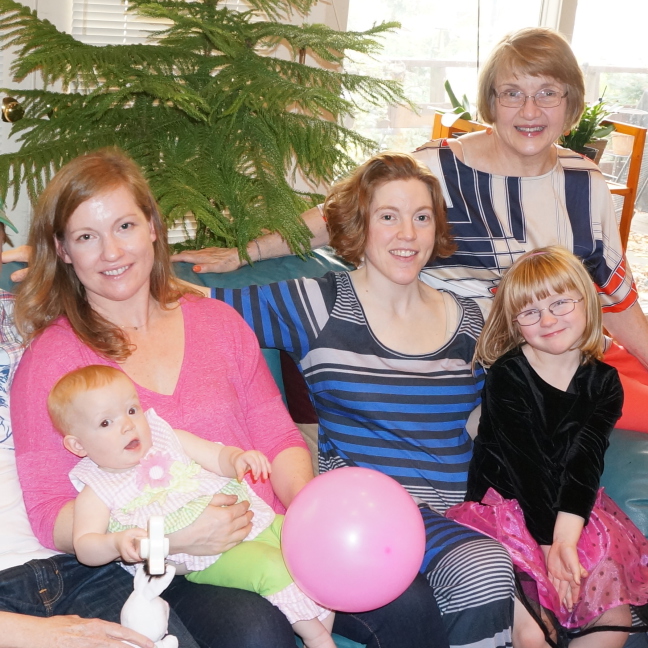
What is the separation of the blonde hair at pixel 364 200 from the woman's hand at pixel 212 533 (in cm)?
74

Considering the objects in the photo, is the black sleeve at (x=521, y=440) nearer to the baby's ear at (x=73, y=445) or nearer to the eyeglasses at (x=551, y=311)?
the eyeglasses at (x=551, y=311)

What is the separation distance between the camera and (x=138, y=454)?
1.50 metres

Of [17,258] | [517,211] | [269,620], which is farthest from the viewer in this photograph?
[517,211]

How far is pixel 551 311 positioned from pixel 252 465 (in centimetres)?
81

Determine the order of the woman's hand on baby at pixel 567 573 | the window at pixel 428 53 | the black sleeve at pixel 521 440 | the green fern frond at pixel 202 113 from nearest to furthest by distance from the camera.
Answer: the woman's hand on baby at pixel 567 573 → the black sleeve at pixel 521 440 → the green fern frond at pixel 202 113 → the window at pixel 428 53

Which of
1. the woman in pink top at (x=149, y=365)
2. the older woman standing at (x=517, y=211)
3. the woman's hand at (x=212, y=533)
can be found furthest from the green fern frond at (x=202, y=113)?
the woman's hand at (x=212, y=533)

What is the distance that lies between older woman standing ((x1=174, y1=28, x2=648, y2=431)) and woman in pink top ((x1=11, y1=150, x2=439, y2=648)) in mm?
446

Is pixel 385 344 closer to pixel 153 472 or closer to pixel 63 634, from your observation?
pixel 153 472

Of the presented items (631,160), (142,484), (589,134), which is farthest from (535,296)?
(631,160)

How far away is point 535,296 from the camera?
Answer: 1.88m

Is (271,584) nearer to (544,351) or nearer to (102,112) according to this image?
(544,351)

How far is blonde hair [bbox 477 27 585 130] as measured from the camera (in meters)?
2.12

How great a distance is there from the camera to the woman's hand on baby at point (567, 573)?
5.67 feet

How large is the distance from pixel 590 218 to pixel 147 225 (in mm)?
Answer: 1239
